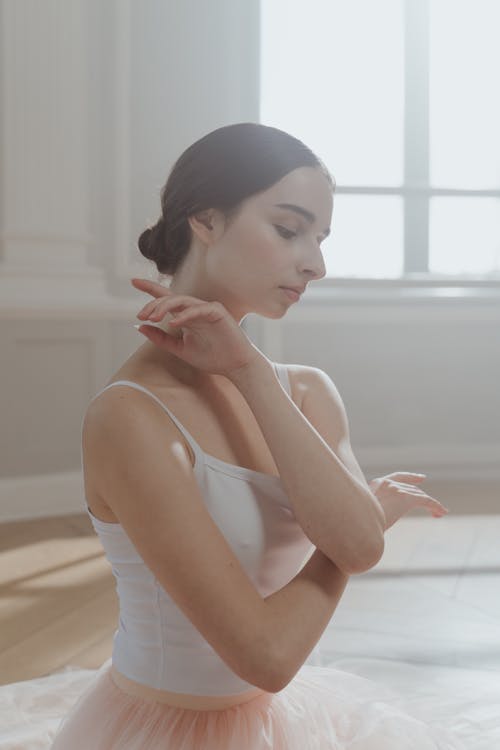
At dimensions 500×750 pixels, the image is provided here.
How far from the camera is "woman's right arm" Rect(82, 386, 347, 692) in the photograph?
41.6 inches

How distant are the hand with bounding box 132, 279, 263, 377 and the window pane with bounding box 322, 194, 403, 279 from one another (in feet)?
12.2

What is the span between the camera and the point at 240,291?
1238mm

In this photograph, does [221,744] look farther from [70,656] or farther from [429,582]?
[429,582]

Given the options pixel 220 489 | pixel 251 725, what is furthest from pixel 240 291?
pixel 251 725

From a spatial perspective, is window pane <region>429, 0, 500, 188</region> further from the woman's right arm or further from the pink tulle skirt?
the woman's right arm

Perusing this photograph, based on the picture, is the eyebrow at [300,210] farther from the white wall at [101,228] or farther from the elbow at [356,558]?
the white wall at [101,228]

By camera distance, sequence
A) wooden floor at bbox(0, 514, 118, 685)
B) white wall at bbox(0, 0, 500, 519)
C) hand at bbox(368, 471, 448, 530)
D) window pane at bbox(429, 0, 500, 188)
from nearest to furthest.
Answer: hand at bbox(368, 471, 448, 530) → wooden floor at bbox(0, 514, 118, 685) → white wall at bbox(0, 0, 500, 519) → window pane at bbox(429, 0, 500, 188)

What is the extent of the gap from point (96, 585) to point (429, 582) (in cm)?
104

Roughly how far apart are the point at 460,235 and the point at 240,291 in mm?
4072

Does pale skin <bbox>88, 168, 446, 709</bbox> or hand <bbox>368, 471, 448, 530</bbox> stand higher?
pale skin <bbox>88, 168, 446, 709</bbox>

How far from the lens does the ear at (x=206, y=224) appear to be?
1.25m

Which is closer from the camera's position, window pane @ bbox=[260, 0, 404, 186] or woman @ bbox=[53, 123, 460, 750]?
woman @ bbox=[53, 123, 460, 750]

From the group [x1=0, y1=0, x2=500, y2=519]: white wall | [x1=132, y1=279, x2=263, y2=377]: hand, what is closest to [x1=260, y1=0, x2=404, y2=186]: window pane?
[x1=0, y1=0, x2=500, y2=519]: white wall

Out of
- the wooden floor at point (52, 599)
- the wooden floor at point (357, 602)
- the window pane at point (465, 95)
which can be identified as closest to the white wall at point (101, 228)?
the wooden floor at point (52, 599)
